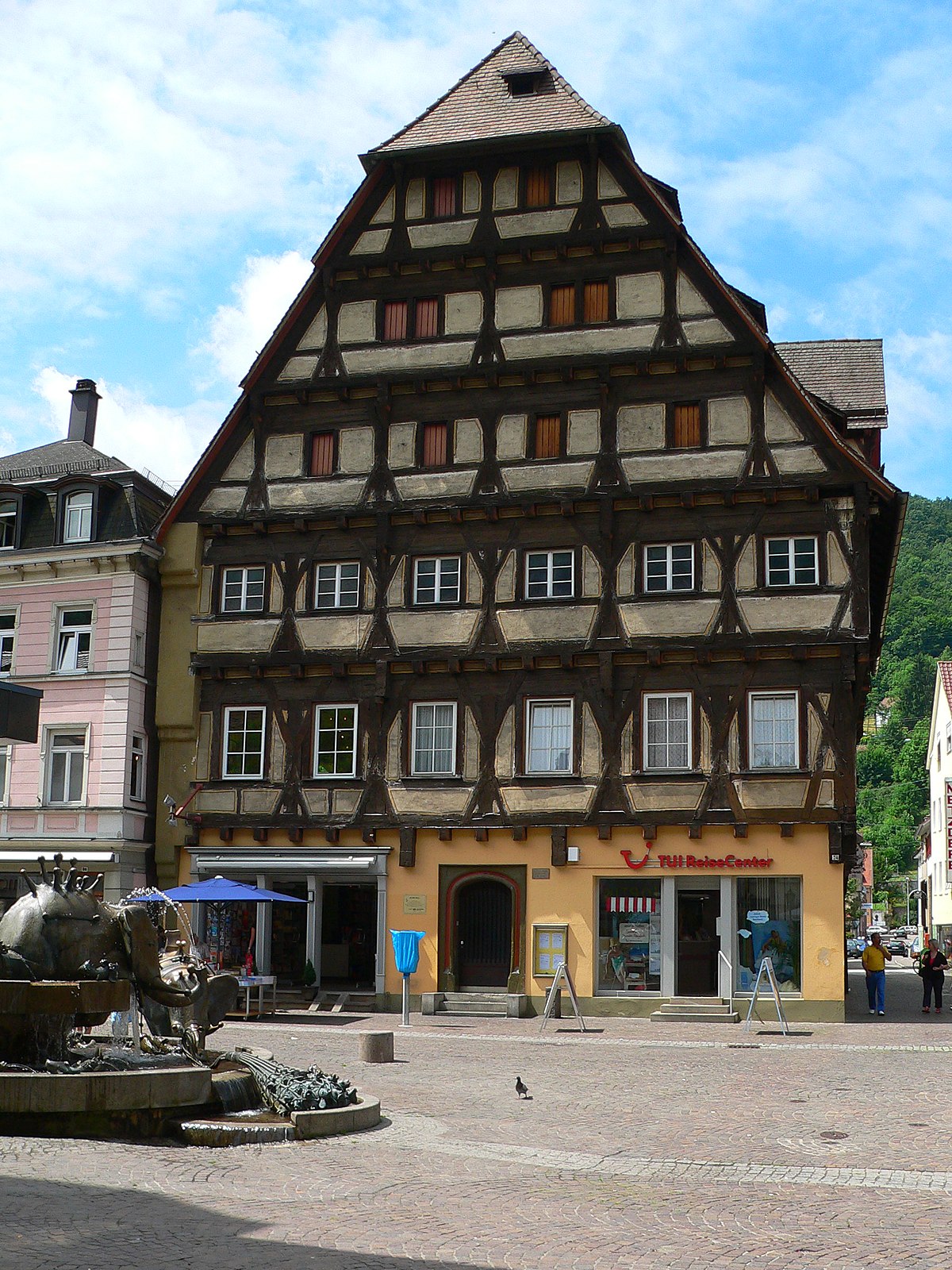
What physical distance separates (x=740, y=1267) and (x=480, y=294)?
86.9ft

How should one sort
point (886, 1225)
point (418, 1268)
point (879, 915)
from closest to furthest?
point (418, 1268) < point (886, 1225) < point (879, 915)

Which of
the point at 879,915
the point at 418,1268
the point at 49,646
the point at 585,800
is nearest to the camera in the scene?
the point at 418,1268

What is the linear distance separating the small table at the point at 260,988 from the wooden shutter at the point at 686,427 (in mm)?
13748

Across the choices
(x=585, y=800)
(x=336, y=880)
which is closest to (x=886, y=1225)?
(x=585, y=800)

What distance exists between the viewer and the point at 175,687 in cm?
3403

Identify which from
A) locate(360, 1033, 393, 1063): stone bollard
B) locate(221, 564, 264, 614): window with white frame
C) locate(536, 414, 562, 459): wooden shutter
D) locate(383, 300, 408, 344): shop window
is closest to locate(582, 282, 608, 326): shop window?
locate(536, 414, 562, 459): wooden shutter

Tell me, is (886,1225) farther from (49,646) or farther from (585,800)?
(49,646)

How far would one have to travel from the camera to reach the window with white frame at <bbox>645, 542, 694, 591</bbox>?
101ft

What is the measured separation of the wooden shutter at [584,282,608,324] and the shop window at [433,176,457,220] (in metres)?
3.77

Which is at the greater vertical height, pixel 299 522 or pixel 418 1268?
pixel 299 522

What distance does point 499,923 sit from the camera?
31266 mm

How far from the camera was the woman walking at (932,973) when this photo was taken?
3125 cm

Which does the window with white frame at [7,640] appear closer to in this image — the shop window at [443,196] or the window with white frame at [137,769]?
the window with white frame at [137,769]

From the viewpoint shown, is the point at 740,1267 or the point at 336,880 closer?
the point at 740,1267
